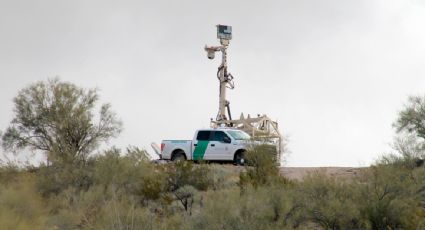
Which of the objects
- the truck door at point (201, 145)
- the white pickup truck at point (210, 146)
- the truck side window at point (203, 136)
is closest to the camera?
the white pickup truck at point (210, 146)

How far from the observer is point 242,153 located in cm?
3067

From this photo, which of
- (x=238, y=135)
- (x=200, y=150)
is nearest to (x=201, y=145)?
(x=200, y=150)

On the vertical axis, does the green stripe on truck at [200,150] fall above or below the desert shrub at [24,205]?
above

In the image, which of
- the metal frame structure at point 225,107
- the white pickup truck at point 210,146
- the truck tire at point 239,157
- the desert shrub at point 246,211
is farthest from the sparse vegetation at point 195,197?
the metal frame structure at point 225,107

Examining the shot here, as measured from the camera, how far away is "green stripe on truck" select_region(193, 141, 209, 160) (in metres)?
31.5

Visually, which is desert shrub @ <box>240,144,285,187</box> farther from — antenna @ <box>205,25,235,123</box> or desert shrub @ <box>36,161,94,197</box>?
antenna @ <box>205,25,235,123</box>

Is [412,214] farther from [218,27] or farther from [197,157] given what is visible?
[218,27]

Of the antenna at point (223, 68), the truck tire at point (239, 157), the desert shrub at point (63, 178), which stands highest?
the antenna at point (223, 68)

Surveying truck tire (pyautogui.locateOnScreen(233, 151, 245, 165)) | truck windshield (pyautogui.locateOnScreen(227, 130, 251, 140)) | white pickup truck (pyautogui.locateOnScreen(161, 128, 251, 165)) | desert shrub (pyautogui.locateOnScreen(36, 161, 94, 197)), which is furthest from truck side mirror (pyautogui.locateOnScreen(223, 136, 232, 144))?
desert shrub (pyautogui.locateOnScreen(36, 161, 94, 197))

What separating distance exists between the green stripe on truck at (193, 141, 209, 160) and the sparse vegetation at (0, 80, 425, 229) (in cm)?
471

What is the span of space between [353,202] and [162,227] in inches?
205

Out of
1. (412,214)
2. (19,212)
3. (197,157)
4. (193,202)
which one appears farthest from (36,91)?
(412,214)

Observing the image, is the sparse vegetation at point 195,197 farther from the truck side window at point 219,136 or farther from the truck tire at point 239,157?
the truck side window at point 219,136

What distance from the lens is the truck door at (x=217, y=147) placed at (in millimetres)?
31297
